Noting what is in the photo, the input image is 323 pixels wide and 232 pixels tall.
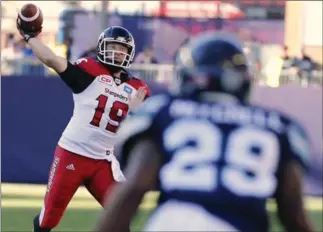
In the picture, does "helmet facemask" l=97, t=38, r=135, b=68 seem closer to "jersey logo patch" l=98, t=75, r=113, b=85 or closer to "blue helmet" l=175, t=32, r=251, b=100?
"jersey logo patch" l=98, t=75, r=113, b=85

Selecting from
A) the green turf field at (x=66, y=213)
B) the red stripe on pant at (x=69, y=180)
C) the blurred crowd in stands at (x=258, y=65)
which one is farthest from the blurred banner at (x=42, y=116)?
the red stripe on pant at (x=69, y=180)

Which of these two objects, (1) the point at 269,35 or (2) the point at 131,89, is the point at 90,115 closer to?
(2) the point at 131,89

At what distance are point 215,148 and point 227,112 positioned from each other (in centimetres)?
13

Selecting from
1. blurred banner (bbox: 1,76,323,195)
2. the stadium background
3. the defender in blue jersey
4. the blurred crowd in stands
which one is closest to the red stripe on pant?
the defender in blue jersey

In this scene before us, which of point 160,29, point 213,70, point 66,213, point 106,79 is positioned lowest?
point 66,213

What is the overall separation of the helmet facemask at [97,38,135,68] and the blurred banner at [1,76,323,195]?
7.88 m

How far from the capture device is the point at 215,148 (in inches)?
139

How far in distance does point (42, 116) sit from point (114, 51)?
8329mm

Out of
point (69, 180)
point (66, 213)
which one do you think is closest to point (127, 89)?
point (69, 180)

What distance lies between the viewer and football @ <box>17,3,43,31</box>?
738 cm

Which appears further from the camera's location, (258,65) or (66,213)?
(258,65)

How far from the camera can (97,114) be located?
25.6 feet

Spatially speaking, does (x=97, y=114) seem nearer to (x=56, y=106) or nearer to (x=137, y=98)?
(x=137, y=98)

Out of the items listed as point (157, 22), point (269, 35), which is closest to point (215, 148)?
point (157, 22)
